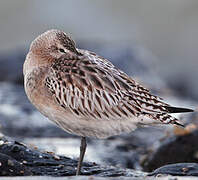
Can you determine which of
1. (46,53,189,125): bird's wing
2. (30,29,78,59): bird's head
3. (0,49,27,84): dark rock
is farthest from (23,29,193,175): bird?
(0,49,27,84): dark rock

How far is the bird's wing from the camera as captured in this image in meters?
7.03

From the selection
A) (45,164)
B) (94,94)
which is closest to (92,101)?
(94,94)

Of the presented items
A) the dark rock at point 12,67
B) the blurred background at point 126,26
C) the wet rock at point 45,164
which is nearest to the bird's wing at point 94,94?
the wet rock at point 45,164

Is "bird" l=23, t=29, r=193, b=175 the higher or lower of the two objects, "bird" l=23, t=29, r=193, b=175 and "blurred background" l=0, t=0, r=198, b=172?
the lower

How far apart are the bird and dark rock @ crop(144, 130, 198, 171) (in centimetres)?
249

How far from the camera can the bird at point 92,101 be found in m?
7.02

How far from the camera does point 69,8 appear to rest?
21.9m

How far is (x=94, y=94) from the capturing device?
23.2 feet

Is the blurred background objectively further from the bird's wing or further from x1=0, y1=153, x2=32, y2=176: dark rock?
x1=0, y1=153, x2=32, y2=176: dark rock

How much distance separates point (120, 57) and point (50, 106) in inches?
347

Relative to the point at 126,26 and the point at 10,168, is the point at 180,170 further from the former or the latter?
the point at 126,26

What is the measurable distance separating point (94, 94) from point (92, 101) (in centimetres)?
8

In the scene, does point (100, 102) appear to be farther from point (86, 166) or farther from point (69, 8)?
point (69, 8)

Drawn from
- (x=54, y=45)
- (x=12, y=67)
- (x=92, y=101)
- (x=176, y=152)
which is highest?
(x=12, y=67)
